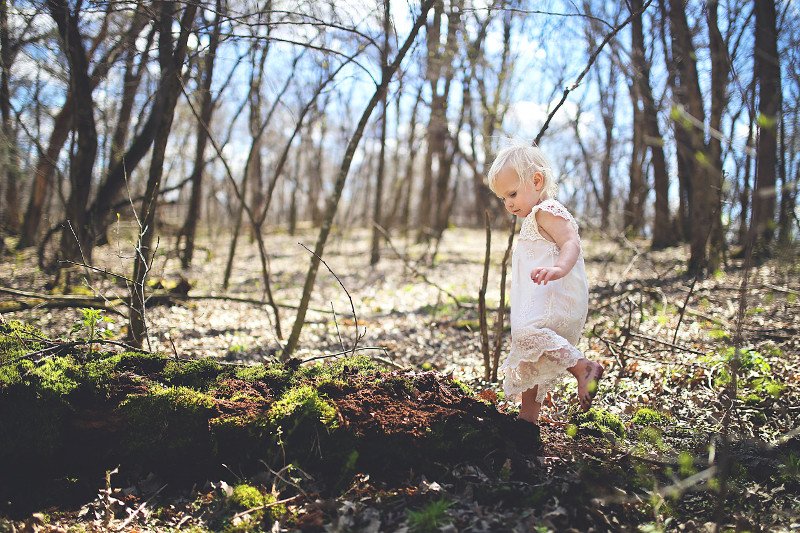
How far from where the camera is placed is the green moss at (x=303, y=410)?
100 inches

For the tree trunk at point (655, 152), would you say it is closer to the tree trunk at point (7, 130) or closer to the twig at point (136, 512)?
the tree trunk at point (7, 130)

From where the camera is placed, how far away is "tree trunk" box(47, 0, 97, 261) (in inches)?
204

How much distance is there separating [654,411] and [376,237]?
31.5 feet

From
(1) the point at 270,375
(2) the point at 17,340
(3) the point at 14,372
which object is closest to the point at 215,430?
(1) the point at 270,375

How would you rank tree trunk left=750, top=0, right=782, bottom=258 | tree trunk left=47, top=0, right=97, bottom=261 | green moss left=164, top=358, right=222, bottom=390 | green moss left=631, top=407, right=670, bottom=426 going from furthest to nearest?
tree trunk left=750, top=0, right=782, bottom=258 → tree trunk left=47, top=0, right=97, bottom=261 → green moss left=631, top=407, right=670, bottom=426 → green moss left=164, top=358, right=222, bottom=390

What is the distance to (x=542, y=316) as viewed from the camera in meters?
2.71

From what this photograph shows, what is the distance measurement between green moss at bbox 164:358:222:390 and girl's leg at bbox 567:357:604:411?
1926 millimetres

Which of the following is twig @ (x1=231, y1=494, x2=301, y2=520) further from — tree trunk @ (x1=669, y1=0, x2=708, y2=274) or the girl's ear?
tree trunk @ (x1=669, y1=0, x2=708, y2=274)

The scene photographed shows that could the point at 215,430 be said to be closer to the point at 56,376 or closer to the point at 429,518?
the point at 56,376

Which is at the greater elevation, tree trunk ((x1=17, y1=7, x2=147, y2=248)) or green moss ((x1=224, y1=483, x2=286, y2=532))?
tree trunk ((x1=17, y1=7, x2=147, y2=248))

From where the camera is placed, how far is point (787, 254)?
702 cm

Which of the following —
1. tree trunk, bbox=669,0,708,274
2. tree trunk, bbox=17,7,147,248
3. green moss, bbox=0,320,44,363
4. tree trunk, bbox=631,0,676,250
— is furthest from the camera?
tree trunk, bbox=631,0,676,250

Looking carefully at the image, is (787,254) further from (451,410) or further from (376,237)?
(376,237)

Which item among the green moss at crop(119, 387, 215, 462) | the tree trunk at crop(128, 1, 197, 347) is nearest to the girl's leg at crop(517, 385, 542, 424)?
the green moss at crop(119, 387, 215, 462)
